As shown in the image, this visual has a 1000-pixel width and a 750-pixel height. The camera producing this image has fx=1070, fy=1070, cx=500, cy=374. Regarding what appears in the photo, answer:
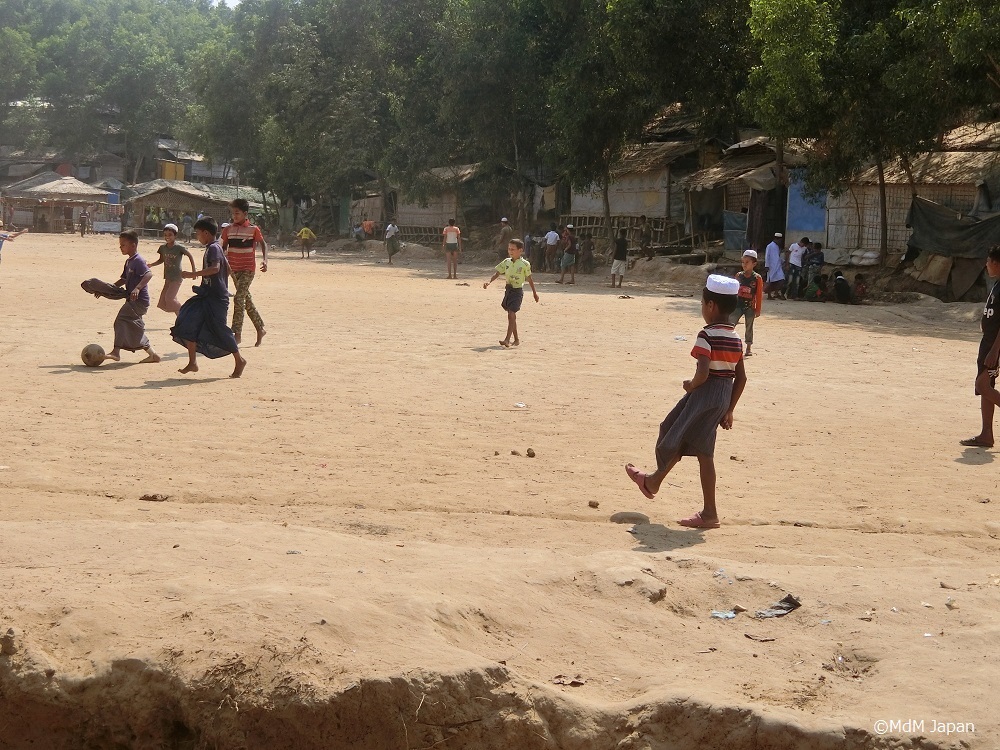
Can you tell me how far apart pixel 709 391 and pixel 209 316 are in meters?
5.86

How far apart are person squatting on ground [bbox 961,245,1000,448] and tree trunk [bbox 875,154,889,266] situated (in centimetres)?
1530

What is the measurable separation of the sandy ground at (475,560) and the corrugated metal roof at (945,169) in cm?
1229

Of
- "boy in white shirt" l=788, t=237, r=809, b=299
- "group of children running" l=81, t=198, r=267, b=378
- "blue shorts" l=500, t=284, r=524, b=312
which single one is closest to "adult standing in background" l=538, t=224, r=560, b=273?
Result: "boy in white shirt" l=788, t=237, r=809, b=299

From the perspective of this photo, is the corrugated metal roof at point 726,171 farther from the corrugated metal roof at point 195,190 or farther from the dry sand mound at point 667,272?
the corrugated metal roof at point 195,190

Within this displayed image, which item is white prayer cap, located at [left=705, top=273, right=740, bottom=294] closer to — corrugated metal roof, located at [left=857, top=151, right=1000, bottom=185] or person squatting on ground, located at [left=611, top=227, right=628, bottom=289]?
corrugated metal roof, located at [left=857, top=151, right=1000, bottom=185]

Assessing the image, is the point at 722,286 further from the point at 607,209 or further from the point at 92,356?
the point at 607,209

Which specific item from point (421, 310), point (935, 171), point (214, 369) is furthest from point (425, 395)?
point (935, 171)

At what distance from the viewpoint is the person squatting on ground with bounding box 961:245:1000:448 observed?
7953mm

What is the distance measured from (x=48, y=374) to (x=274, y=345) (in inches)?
116

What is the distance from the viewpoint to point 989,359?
7973mm

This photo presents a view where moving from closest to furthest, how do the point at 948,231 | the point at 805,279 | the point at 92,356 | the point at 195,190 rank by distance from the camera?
1. the point at 92,356
2. the point at 948,231
3. the point at 805,279
4. the point at 195,190

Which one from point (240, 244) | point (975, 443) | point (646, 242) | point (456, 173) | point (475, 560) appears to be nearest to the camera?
point (475, 560)

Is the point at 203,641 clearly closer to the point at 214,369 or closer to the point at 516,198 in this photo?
the point at 214,369

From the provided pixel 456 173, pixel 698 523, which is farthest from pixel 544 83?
pixel 698 523
